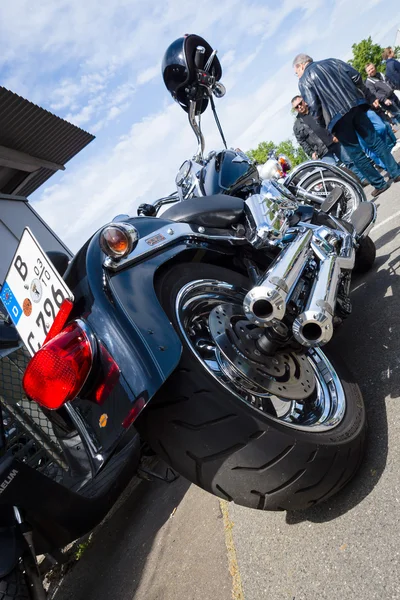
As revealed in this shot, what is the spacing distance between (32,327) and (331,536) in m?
1.25

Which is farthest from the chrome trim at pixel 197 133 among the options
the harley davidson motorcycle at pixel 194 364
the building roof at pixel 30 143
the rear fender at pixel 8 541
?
the building roof at pixel 30 143

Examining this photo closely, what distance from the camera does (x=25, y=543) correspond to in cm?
188

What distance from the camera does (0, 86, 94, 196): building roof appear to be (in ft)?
29.8

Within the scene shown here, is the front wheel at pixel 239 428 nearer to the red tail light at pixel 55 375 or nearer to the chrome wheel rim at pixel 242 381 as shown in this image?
the chrome wheel rim at pixel 242 381

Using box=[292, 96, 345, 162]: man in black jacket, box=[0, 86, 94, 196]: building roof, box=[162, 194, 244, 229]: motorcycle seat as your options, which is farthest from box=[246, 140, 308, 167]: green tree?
box=[162, 194, 244, 229]: motorcycle seat

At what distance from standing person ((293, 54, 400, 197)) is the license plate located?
4.40m

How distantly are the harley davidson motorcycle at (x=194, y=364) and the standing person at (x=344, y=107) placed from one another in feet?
10.6

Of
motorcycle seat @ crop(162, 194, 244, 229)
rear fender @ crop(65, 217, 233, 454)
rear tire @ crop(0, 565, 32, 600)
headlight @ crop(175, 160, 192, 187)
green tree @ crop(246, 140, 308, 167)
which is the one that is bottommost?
rear tire @ crop(0, 565, 32, 600)

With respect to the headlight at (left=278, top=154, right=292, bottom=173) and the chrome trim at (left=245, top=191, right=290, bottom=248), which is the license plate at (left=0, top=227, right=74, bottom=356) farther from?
the headlight at (left=278, top=154, right=292, bottom=173)

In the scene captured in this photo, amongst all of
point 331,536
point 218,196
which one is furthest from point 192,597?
point 218,196

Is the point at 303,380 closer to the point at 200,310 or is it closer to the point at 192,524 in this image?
the point at 200,310

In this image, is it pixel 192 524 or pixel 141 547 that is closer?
pixel 192 524

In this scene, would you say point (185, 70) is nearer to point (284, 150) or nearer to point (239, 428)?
point (239, 428)

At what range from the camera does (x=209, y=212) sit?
2094 millimetres
